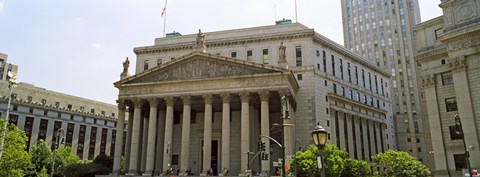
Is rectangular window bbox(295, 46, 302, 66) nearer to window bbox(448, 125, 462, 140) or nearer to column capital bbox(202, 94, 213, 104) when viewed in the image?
column capital bbox(202, 94, 213, 104)

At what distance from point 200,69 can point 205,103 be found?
15.2 feet

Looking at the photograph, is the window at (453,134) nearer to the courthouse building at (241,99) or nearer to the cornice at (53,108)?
the courthouse building at (241,99)

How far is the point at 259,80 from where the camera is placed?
142 feet

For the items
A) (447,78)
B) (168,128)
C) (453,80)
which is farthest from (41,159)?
(453,80)

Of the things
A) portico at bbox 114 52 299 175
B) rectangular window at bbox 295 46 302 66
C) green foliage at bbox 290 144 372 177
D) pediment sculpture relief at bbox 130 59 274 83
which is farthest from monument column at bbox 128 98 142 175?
rectangular window at bbox 295 46 302 66

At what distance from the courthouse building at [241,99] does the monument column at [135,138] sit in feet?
0.42

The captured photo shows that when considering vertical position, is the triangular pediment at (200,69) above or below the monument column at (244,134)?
above

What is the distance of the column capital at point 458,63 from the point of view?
1407 inches

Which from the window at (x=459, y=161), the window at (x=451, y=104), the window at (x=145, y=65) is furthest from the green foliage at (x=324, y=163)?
the window at (x=145, y=65)

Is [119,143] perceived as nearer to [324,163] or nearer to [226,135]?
[226,135]

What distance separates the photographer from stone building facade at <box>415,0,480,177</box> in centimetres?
3500

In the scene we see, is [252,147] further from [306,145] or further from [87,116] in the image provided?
[87,116]

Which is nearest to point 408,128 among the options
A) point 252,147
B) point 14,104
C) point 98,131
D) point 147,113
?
point 252,147

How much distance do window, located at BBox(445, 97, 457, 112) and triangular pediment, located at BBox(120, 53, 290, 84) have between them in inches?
716
